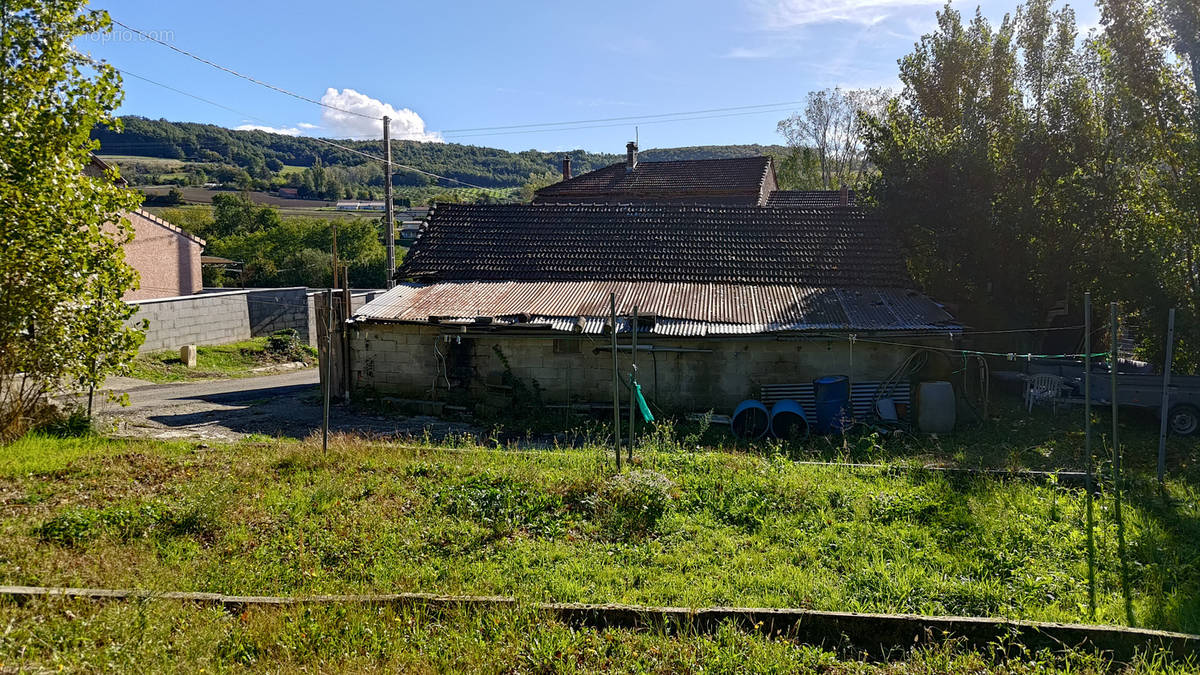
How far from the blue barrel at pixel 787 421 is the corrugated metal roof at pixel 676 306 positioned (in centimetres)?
160

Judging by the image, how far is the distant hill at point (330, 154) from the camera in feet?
317

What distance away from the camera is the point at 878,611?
230 inches

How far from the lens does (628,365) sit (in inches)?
591

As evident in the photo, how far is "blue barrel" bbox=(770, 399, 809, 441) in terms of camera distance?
13.5m

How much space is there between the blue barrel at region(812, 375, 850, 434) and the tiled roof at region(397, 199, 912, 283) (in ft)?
12.5

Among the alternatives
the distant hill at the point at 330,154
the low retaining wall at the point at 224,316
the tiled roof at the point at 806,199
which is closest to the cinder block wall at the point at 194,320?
the low retaining wall at the point at 224,316

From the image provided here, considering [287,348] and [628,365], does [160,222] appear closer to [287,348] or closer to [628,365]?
[287,348]

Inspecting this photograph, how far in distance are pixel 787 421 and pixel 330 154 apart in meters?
119

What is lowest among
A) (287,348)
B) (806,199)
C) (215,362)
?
(215,362)

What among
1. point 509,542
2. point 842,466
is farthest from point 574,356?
point 509,542

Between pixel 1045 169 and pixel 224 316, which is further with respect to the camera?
pixel 224 316

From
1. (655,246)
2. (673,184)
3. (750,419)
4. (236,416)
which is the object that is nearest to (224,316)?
(236,416)

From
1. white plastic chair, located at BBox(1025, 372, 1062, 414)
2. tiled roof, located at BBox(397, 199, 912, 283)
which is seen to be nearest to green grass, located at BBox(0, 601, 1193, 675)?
white plastic chair, located at BBox(1025, 372, 1062, 414)

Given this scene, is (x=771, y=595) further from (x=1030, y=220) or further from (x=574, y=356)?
(x=1030, y=220)
